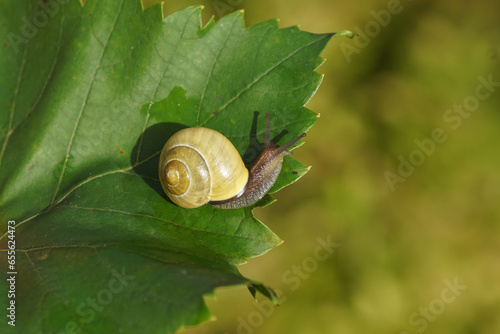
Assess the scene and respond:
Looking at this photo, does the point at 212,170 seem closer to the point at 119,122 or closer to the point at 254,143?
the point at 254,143

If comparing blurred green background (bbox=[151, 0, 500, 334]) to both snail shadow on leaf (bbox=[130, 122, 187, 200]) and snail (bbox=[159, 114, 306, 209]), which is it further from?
snail shadow on leaf (bbox=[130, 122, 187, 200])

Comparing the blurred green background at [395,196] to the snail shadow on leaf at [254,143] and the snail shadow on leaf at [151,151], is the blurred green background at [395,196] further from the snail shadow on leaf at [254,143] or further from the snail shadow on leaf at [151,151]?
the snail shadow on leaf at [151,151]

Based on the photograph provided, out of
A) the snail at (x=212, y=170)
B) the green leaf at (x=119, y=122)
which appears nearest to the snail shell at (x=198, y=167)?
the snail at (x=212, y=170)

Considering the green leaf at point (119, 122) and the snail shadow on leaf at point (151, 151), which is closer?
the green leaf at point (119, 122)

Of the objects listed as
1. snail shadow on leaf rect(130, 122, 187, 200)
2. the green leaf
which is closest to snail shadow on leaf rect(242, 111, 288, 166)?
the green leaf

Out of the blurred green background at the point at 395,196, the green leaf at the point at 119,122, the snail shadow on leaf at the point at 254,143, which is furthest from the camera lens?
the blurred green background at the point at 395,196

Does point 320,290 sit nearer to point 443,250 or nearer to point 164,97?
point 443,250
